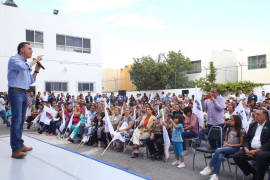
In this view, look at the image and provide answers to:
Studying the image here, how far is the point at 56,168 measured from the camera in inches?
123

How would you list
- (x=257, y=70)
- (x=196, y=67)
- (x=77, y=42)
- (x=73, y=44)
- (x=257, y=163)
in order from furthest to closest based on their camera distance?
(x=196, y=67) → (x=257, y=70) → (x=77, y=42) → (x=73, y=44) → (x=257, y=163)

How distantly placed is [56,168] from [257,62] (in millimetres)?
22489

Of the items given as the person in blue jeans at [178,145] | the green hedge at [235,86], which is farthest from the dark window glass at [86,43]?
the person in blue jeans at [178,145]

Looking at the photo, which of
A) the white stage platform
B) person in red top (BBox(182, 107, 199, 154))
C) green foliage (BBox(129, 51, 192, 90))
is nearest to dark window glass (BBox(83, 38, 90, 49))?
green foliage (BBox(129, 51, 192, 90))

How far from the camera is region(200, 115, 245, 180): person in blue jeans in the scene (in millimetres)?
4495

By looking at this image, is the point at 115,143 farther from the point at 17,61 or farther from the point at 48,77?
the point at 48,77

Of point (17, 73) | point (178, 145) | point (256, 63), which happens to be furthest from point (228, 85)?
point (17, 73)

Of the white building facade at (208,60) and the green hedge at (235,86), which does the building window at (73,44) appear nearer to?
the green hedge at (235,86)

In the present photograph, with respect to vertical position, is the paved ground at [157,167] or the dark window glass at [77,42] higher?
the dark window glass at [77,42]

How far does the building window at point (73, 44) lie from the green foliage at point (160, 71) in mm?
6644

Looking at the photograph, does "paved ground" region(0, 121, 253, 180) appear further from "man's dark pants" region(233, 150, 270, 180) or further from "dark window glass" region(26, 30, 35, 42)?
"dark window glass" region(26, 30, 35, 42)

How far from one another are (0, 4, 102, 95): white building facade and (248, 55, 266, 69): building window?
1329cm

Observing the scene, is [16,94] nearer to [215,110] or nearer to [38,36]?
[215,110]

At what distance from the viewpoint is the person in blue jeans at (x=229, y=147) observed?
14.7 feet
